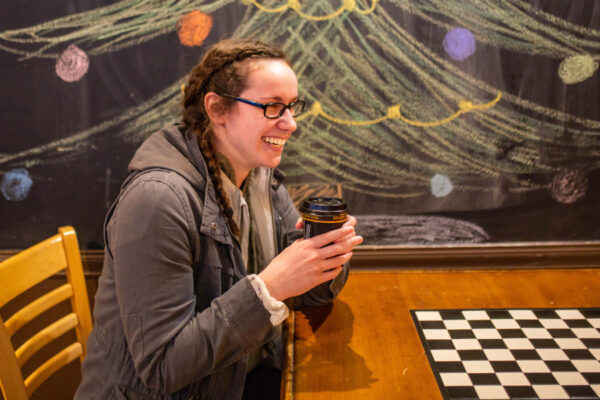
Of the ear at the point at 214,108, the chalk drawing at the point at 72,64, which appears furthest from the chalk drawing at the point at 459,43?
the chalk drawing at the point at 72,64

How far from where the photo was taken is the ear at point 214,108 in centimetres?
123

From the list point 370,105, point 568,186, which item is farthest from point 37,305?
point 568,186

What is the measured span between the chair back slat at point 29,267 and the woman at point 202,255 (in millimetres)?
243

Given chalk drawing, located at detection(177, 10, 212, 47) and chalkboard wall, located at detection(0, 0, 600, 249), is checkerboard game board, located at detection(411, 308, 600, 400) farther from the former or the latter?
chalk drawing, located at detection(177, 10, 212, 47)

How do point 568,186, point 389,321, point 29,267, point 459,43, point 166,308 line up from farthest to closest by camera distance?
1. point 568,186
2. point 459,43
3. point 389,321
4. point 29,267
5. point 166,308

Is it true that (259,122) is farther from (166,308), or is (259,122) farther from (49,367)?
(49,367)

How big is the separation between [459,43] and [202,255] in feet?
4.15

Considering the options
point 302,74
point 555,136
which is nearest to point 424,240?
point 555,136

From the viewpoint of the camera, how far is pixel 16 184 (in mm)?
1930

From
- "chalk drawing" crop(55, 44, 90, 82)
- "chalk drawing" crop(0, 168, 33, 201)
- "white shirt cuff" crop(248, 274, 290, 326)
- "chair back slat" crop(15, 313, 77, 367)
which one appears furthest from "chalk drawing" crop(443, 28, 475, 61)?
"chalk drawing" crop(0, 168, 33, 201)

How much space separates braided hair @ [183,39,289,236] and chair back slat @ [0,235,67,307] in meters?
0.56

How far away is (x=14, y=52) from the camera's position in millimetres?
1815

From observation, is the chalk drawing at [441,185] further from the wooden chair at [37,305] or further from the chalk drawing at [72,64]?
the chalk drawing at [72,64]

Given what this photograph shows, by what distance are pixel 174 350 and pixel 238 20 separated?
127 cm
